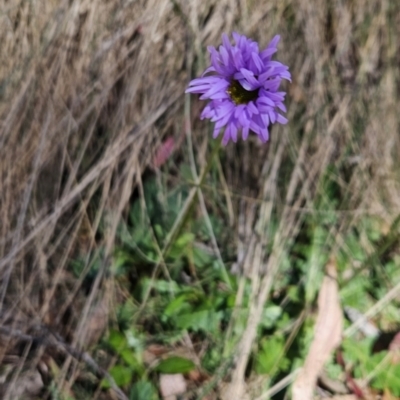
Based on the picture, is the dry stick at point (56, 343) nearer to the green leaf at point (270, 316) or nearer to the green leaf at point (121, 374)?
the green leaf at point (121, 374)

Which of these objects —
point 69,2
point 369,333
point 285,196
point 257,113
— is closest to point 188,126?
point 285,196

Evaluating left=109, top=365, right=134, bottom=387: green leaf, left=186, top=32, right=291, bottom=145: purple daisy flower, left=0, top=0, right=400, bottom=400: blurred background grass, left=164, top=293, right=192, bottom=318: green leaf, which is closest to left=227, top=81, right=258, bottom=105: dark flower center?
left=186, top=32, right=291, bottom=145: purple daisy flower

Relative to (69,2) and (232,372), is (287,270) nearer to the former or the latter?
(232,372)

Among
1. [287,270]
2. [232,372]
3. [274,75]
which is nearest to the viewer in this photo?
[274,75]

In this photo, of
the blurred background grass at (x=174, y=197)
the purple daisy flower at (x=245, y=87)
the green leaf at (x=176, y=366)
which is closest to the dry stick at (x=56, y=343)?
the blurred background grass at (x=174, y=197)

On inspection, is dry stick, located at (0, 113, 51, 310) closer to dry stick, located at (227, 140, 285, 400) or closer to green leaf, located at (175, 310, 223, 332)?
green leaf, located at (175, 310, 223, 332)

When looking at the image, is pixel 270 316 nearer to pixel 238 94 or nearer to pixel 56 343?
pixel 56 343

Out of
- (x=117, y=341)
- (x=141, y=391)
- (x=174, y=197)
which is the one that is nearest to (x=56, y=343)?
(x=117, y=341)
